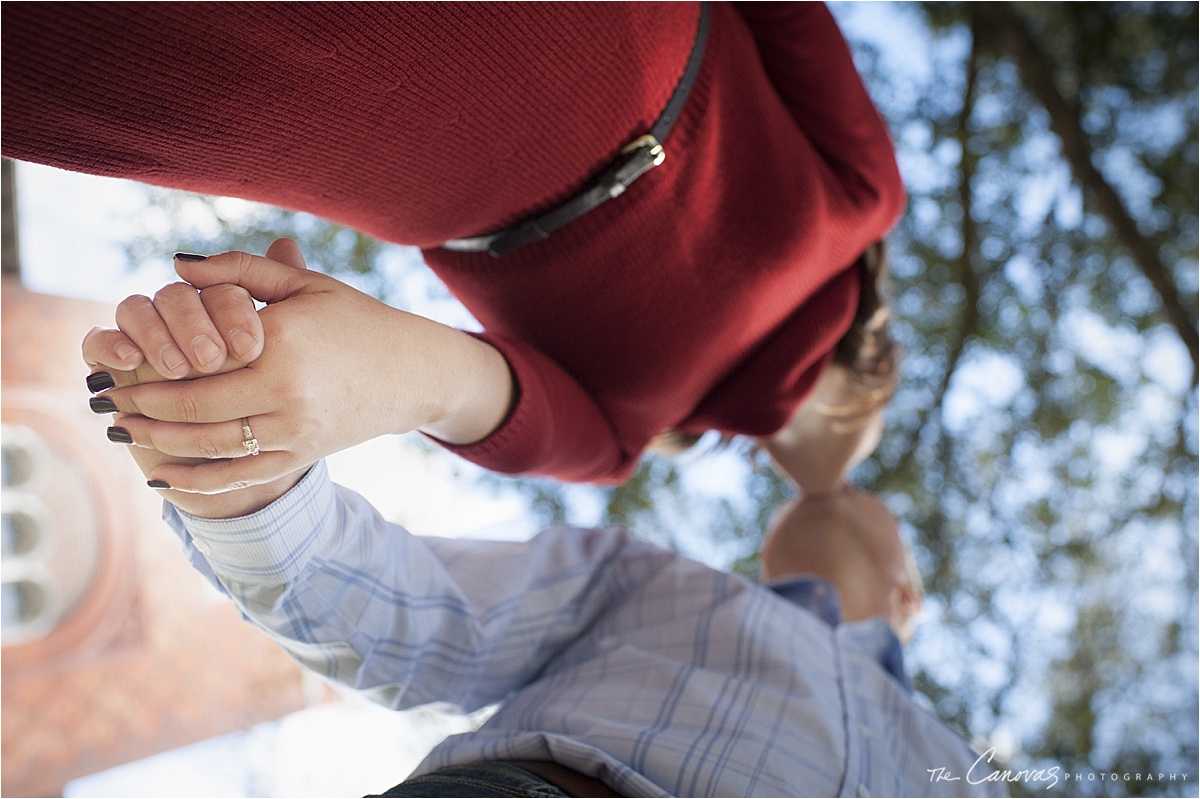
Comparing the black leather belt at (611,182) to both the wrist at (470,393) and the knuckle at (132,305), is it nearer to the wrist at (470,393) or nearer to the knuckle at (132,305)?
the wrist at (470,393)

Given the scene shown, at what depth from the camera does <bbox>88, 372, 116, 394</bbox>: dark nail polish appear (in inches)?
14.7

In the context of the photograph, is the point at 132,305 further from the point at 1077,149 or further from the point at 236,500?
the point at 1077,149

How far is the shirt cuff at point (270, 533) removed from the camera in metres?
0.46

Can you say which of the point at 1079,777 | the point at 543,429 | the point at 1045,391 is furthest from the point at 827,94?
Answer: the point at 1079,777

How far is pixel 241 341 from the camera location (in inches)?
14.0

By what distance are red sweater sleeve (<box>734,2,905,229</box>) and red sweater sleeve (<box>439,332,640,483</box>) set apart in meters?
0.34

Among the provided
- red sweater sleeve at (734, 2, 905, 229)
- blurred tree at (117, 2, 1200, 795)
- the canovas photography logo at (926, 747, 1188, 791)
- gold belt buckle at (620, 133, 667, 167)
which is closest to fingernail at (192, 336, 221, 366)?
gold belt buckle at (620, 133, 667, 167)

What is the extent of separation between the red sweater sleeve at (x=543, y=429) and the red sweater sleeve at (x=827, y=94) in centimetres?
34

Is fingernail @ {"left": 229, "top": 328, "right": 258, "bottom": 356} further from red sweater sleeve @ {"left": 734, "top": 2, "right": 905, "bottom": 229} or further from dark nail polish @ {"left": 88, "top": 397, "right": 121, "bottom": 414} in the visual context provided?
red sweater sleeve @ {"left": 734, "top": 2, "right": 905, "bottom": 229}

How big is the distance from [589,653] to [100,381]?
0.54 m

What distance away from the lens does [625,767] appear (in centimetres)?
65

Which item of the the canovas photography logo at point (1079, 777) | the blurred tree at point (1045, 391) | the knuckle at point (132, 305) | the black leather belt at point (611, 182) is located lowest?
the the canovas photography logo at point (1079, 777)

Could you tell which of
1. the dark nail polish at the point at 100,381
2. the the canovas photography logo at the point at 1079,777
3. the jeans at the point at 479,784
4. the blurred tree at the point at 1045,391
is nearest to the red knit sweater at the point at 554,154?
the dark nail polish at the point at 100,381

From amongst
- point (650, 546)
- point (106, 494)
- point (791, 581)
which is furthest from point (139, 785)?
point (106, 494)
